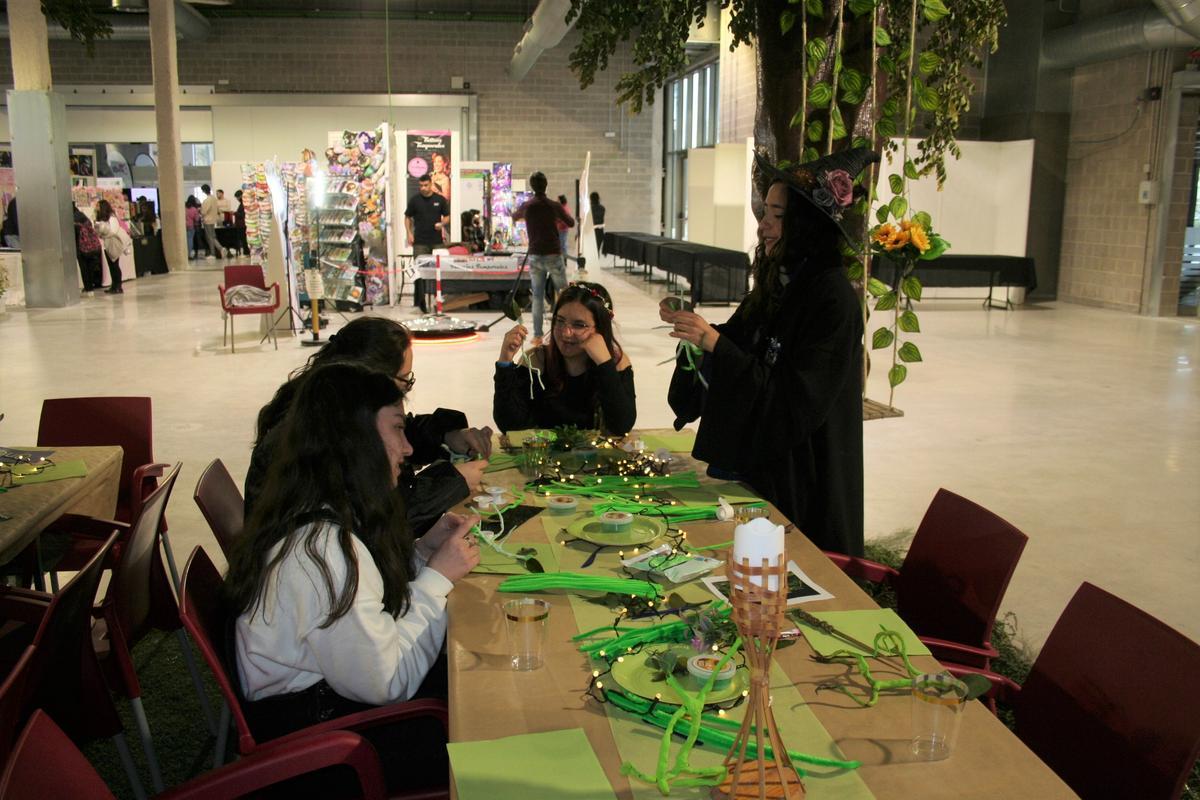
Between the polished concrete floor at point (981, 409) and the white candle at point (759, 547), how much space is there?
2684mm

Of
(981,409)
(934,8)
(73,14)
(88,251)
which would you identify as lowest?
(981,409)

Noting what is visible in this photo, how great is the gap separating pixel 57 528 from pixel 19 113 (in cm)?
1088

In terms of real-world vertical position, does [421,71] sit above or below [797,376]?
above

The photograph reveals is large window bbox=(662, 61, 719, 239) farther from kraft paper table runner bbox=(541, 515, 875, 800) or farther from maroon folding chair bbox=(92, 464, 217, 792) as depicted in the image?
kraft paper table runner bbox=(541, 515, 875, 800)

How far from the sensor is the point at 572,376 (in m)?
3.52

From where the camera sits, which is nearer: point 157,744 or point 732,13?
point 157,744

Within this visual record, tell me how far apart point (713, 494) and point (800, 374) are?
39 centimetres

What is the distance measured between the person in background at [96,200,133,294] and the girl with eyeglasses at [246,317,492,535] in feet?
41.6

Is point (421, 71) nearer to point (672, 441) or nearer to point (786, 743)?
point (672, 441)

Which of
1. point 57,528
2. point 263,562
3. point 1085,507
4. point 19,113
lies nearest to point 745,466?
point 263,562

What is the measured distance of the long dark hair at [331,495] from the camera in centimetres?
169

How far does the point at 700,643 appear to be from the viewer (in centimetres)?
169

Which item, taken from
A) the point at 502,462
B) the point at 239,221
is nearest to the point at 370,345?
the point at 502,462

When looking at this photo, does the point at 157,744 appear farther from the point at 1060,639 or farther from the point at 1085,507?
the point at 1085,507
